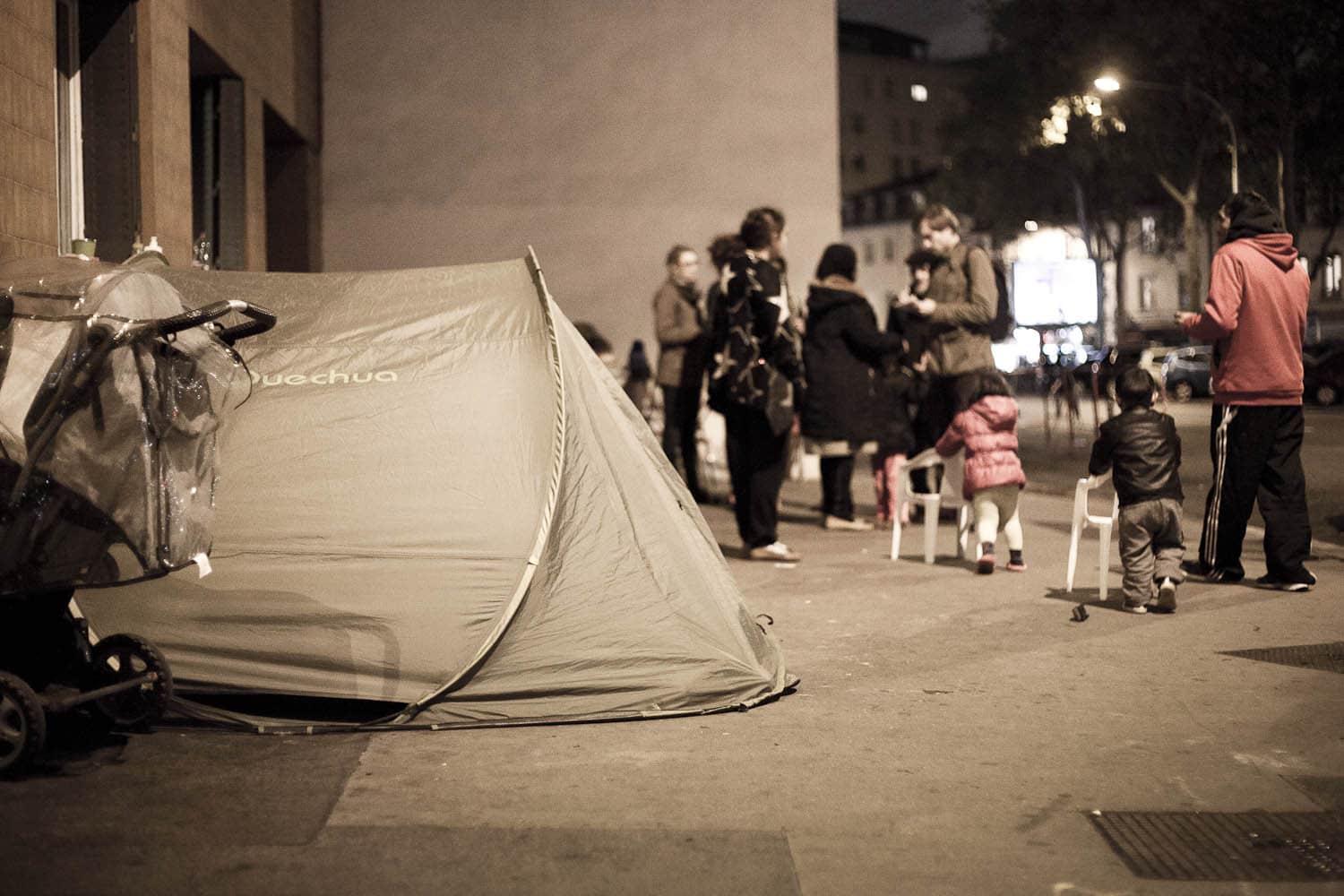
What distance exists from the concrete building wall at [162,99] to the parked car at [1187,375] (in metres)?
33.6

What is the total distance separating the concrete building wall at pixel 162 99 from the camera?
662cm

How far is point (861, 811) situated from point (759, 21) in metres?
12.4

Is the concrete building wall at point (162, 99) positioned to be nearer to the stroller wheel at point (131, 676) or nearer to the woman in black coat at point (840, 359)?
the stroller wheel at point (131, 676)

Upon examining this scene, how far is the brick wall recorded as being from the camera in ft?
21.3

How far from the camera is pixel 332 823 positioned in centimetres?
424

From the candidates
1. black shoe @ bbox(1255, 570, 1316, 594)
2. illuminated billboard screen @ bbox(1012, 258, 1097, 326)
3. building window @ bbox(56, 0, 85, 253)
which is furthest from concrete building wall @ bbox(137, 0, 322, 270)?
illuminated billboard screen @ bbox(1012, 258, 1097, 326)

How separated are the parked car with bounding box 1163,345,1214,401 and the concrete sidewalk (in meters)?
38.2

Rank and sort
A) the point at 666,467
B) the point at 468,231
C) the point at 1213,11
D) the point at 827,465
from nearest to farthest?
the point at 666,467
the point at 827,465
the point at 468,231
the point at 1213,11

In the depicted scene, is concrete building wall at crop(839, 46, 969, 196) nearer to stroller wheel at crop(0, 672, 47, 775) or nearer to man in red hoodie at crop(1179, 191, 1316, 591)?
man in red hoodie at crop(1179, 191, 1316, 591)

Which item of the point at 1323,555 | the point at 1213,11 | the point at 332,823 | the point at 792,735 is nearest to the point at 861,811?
the point at 792,735

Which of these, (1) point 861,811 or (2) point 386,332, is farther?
(2) point 386,332

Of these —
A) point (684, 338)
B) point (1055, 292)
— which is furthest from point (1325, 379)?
point (684, 338)

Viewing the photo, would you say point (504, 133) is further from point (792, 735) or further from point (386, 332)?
point (792, 735)

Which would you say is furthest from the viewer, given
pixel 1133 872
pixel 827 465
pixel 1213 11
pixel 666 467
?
pixel 1213 11
